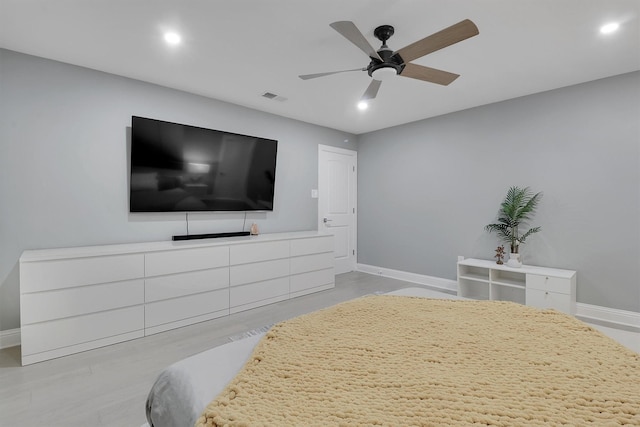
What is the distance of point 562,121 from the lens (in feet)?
11.3

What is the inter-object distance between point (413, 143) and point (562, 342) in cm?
385

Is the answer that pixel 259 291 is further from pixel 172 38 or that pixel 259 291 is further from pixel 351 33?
pixel 351 33

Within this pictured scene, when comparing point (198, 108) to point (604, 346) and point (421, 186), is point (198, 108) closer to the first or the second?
point (421, 186)

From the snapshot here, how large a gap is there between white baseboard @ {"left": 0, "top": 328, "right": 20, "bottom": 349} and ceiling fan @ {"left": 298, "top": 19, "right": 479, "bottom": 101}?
11.3ft

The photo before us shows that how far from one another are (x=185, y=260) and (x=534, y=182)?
13.1 feet

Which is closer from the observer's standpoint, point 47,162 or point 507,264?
point 47,162

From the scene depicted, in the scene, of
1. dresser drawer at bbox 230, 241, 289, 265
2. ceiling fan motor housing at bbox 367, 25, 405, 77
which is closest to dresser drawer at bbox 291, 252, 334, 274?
dresser drawer at bbox 230, 241, 289, 265

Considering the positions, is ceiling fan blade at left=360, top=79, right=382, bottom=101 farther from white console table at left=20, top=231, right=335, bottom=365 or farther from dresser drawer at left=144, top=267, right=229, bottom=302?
dresser drawer at left=144, top=267, right=229, bottom=302

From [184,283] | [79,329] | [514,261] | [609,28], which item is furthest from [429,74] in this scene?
[79,329]

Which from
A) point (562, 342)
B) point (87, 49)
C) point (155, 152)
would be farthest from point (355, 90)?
point (562, 342)

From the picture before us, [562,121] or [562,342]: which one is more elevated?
[562,121]

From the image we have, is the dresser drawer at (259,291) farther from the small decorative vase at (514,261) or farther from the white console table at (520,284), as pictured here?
the small decorative vase at (514,261)

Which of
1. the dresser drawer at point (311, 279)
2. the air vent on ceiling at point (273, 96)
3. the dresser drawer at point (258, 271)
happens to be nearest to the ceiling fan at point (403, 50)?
the air vent on ceiling at point (273, 96)

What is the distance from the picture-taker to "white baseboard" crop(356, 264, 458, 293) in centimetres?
439
